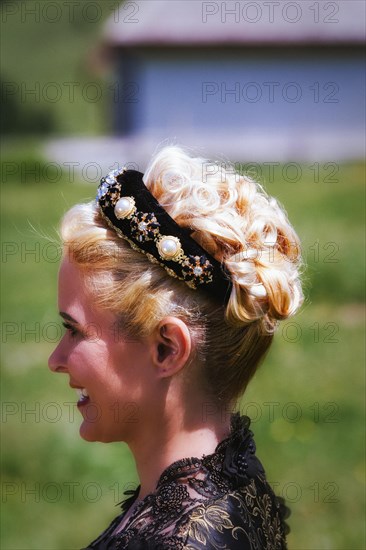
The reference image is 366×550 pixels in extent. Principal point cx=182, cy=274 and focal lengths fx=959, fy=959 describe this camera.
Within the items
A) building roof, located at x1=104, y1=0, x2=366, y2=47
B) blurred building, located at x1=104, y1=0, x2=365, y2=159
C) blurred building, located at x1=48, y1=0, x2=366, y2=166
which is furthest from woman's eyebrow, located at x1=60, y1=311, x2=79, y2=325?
building roof, located at x1=104, y1=0, x2=366, y2=47

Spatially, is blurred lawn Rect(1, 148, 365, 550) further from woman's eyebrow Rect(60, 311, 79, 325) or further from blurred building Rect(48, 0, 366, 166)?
blurred building Rect(48, 0, 366, 166)

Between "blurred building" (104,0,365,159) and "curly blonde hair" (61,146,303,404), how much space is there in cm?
1838

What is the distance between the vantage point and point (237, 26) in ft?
73.5

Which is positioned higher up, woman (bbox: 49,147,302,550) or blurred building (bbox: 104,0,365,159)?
blurred building (bbox: 104,0,365,159)

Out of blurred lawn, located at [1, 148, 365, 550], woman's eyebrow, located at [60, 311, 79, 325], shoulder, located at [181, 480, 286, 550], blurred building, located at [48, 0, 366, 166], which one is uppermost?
blurred building, located at [48, 0, 366, 166]

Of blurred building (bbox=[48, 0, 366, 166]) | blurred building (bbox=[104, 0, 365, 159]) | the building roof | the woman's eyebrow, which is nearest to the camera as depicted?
the woman's eyebrow

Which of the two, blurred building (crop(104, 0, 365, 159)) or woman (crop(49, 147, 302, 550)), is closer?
woman (crop(49, 147, 302, 550))

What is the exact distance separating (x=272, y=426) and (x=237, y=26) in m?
17.4

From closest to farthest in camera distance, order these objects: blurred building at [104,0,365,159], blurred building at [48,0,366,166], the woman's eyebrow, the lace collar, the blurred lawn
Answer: the lace collar
the woman's eyebrow
the blurred lawn
blurred building at [48,0,366,166]
blurred building at [104,0,365,159]

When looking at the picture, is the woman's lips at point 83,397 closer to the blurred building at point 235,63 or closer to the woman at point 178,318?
the woman at point 178,318

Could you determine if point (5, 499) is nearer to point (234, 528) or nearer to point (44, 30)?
point (234, 528)

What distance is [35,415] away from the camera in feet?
22.4

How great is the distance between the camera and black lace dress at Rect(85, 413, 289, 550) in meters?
2.17

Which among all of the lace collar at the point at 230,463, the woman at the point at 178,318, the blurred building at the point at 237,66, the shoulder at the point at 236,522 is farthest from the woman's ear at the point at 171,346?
A: the blurred building at the point at 237,66
